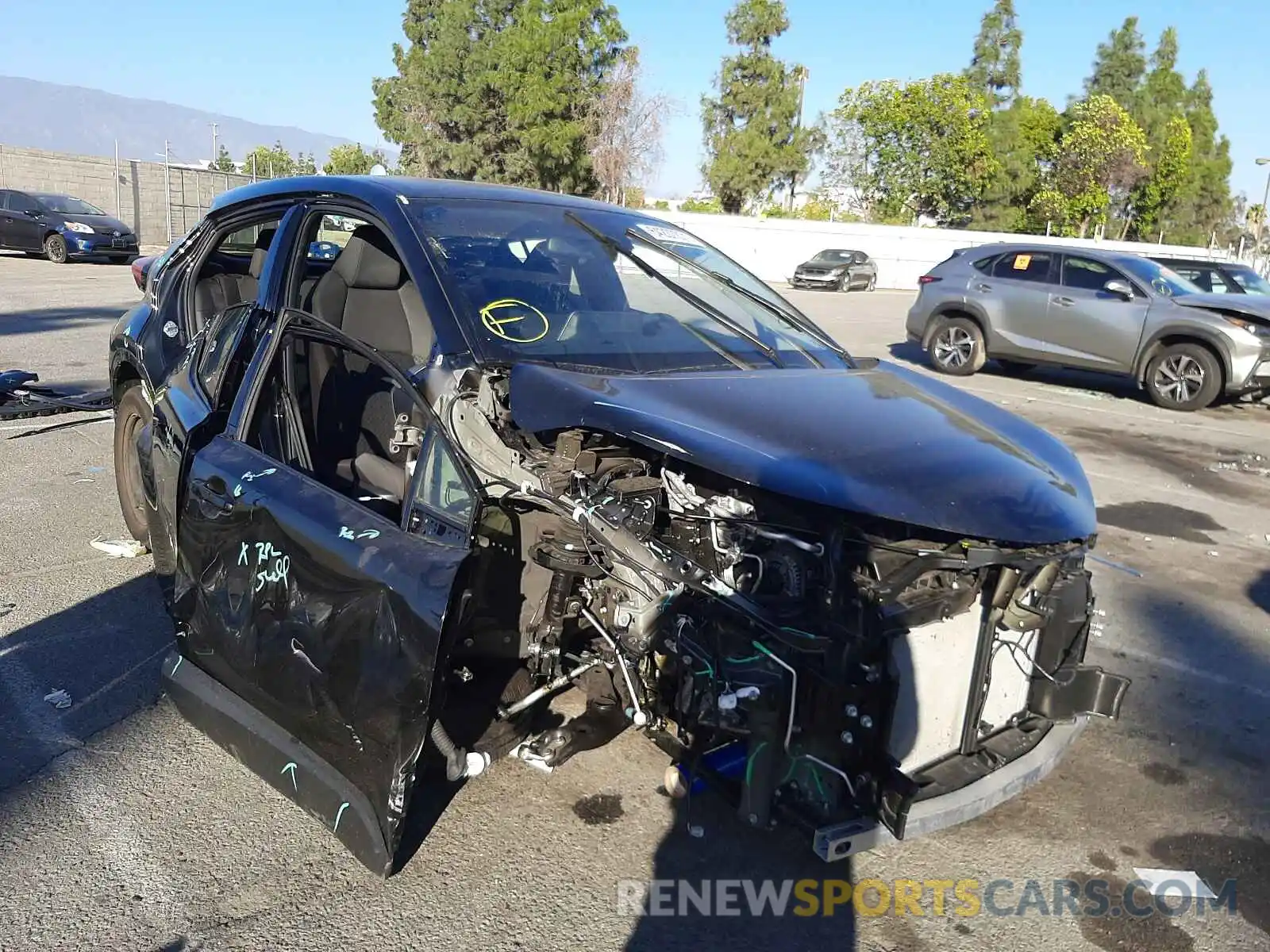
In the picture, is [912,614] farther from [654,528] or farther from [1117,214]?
[1117,214]

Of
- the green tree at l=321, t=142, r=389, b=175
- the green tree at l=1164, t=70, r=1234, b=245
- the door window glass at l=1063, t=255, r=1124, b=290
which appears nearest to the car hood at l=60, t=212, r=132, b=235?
the door window glass at l=1063, t=255, r=1124, b=290

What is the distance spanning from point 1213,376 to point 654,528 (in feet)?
34.4

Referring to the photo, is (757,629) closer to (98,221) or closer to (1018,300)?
(1018,300)

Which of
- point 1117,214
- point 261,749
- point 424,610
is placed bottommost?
point 261,749

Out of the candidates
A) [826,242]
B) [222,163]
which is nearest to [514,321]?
[826,242]

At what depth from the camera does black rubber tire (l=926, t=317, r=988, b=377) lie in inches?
513

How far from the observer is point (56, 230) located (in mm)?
22906

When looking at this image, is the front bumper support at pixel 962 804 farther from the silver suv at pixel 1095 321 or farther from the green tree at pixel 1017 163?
the green tree at pixel 1017 163

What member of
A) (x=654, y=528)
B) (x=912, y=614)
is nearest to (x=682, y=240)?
(x=654, y=528)

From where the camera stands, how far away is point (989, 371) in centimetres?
1398

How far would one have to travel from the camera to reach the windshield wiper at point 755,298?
4.11 metres

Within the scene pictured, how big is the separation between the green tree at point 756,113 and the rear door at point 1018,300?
130ft

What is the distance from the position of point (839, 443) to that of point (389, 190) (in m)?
1.98

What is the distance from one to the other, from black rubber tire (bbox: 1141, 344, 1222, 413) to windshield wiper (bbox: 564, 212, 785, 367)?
9.43 m
